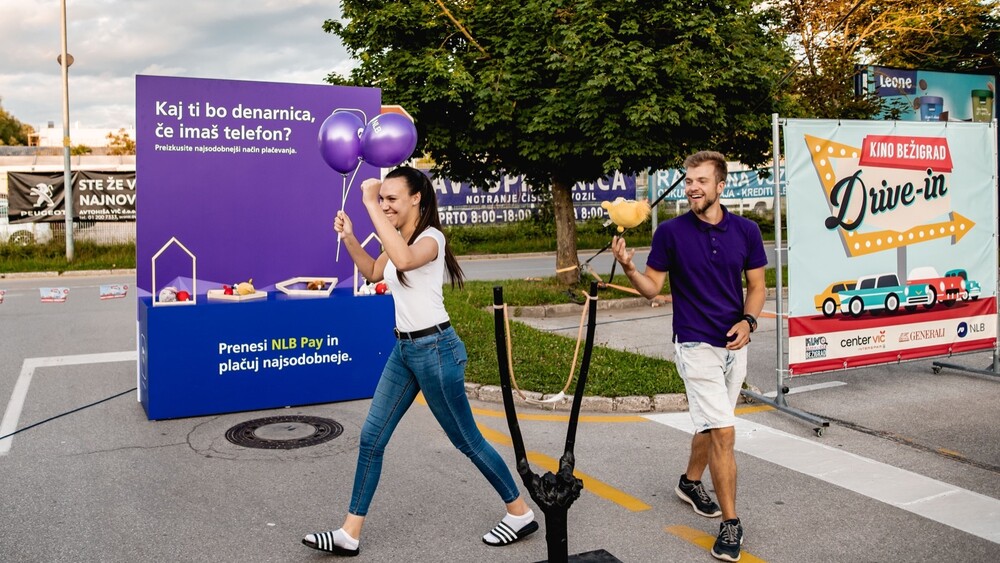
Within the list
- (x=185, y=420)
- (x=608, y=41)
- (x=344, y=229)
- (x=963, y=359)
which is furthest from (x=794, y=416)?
(x=608, y=41)

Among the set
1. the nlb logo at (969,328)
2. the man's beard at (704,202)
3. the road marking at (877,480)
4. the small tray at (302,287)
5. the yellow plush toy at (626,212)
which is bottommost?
the road marking at (877,480)

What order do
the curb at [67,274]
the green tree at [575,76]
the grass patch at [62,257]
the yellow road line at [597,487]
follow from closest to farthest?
the yellow road line at [597,487] → the green tree at [575,76] → the curb at [67,274] → the grass patch at [62,257]

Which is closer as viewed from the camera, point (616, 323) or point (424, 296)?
point (424, 296)

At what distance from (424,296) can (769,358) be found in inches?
250

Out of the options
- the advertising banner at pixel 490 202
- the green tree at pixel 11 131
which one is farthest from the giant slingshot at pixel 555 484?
the green tree at pixel 11 131

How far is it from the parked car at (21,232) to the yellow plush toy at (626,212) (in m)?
22.4

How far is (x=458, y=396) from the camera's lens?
4.32 meters

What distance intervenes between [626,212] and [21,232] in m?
22.7

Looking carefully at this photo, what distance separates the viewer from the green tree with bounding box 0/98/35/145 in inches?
2913

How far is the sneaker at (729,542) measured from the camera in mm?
4203

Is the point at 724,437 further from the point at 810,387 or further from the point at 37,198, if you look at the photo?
the point at 37,198

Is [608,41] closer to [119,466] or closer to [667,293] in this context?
[667,293]

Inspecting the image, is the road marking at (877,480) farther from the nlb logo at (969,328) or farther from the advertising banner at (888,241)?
the nlb logo at (969,328)

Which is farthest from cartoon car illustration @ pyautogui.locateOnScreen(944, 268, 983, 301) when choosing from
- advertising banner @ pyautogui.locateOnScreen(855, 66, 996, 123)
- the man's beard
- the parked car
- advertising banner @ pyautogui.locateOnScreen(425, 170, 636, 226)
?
the parked car
